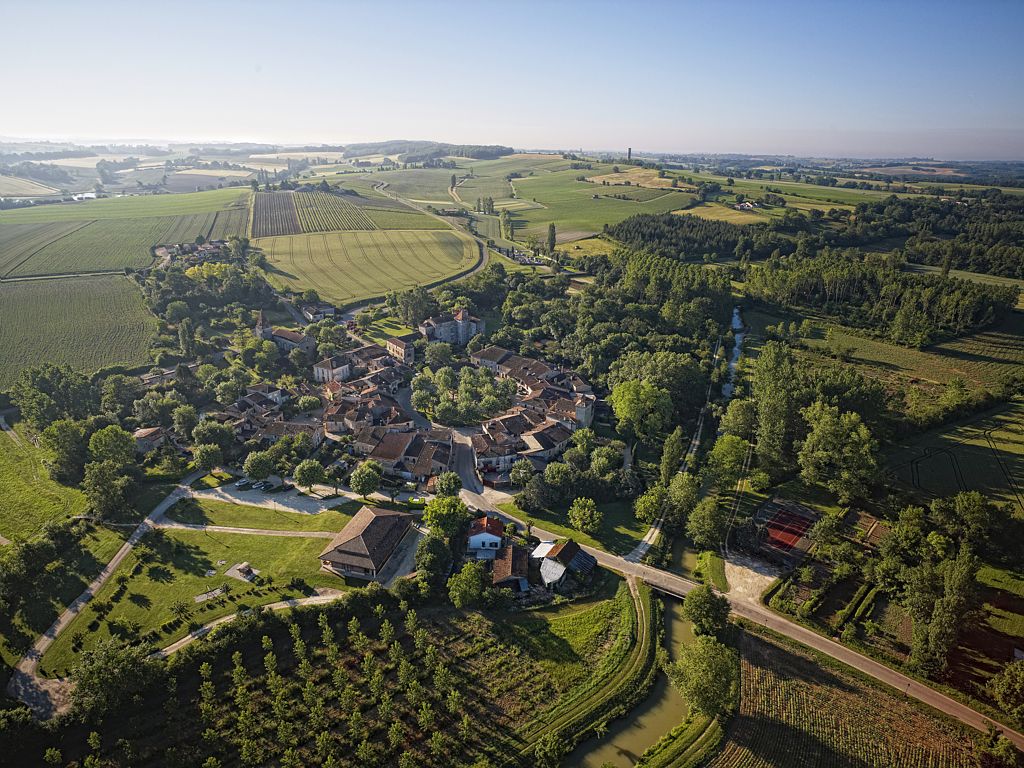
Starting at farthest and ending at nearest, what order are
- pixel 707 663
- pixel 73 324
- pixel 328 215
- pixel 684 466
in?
pixel 328 215, pixel 73 324, pixel 684 466, pixel 707 663

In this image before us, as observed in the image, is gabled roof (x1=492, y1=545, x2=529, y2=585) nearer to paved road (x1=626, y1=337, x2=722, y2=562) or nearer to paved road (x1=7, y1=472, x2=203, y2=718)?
paved road (x1=626, y1=337, x2=722, y2=562)

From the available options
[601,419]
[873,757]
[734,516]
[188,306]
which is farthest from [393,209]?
[873,757]

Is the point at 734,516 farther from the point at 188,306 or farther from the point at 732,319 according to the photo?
the point at 188,306

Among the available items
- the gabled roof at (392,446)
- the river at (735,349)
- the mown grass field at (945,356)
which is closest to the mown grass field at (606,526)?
the gabled roof at (392,446)

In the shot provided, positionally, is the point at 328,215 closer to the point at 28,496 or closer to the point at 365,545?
the point at 28,496

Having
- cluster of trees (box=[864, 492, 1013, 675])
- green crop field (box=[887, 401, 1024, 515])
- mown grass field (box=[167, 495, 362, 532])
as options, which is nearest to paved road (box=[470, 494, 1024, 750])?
cluster of trees (box=[864, 492, 1013, 675])

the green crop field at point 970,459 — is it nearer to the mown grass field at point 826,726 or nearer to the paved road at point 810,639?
the paved road at point 810,639

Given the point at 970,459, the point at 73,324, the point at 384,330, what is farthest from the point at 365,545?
the point at 73,324
